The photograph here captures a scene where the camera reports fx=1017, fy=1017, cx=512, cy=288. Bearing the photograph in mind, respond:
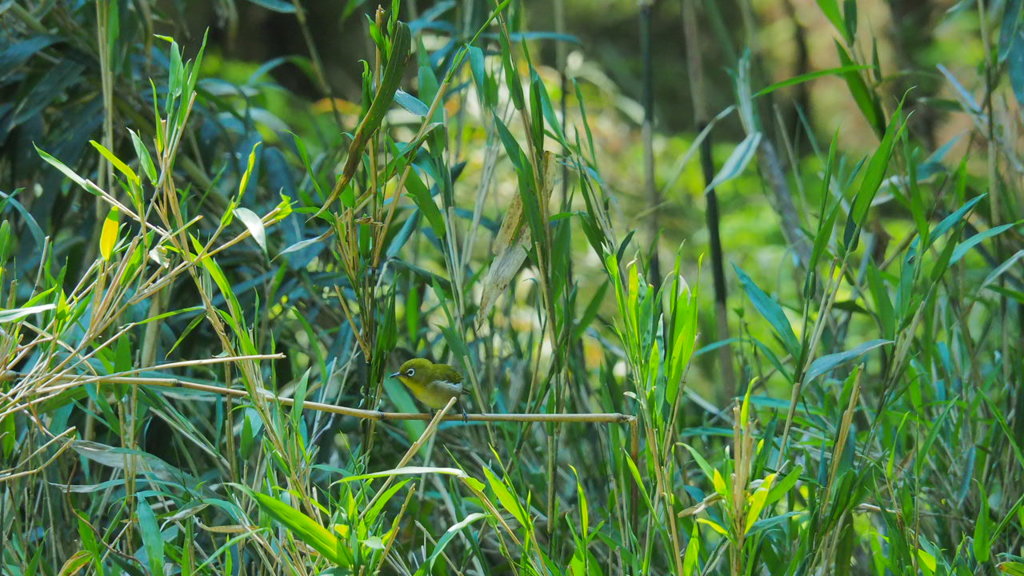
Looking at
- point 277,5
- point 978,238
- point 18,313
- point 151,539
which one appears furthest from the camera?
point 277,5

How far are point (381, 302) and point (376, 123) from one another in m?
0.39

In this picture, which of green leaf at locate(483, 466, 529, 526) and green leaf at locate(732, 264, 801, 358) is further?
green leaf at locate(732, 264, 801, 358)

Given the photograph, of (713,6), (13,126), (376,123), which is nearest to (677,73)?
(713,6)

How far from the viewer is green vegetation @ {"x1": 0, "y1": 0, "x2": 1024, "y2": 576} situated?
27.0 inches

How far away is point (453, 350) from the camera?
89 cm

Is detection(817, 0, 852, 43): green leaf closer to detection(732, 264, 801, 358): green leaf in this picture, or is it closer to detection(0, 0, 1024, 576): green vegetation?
detection(0, 0, 1024, 576): green vegetation

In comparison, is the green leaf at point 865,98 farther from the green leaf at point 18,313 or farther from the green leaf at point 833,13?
the green leaf at point 18,313

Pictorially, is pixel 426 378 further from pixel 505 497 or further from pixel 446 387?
pixel 505 497

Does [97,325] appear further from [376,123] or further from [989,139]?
[989,139]

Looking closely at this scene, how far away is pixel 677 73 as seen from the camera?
175 inches

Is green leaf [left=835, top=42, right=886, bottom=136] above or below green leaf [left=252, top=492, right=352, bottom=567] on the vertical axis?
above

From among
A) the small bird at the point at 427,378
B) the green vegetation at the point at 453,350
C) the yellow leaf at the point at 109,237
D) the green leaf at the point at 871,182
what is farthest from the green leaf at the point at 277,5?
the green leaf at the point at 871,182

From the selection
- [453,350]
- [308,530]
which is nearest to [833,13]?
[453,350]

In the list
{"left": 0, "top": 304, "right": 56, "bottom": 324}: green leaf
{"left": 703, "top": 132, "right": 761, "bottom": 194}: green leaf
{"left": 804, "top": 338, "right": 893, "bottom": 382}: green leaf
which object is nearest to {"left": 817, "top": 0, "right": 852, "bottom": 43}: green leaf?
{"left": 703, "top": 132, "right": 761, "bottom": 194}: green leaf
